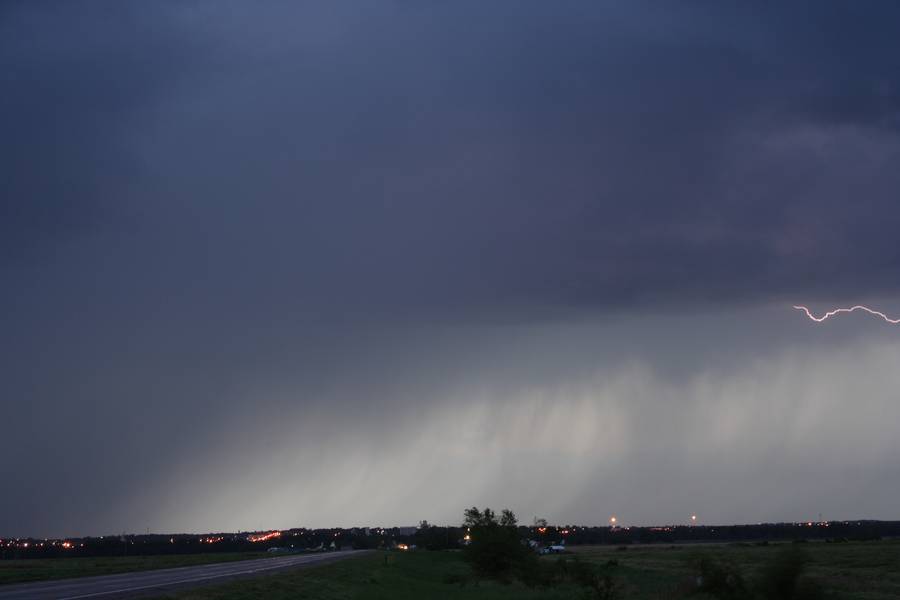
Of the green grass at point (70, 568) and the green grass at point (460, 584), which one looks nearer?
the green grass at point (460, 584)

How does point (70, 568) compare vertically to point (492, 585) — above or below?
above

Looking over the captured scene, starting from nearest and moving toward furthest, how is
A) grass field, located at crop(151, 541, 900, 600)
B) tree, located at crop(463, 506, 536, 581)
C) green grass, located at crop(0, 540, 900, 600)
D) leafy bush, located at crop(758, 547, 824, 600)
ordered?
1. leafy bush, located at crop(758, 547, 824, 600)
2. grass field, located at crop(151, 541, 900, 600)
3. green grass, located at crop(0, 540, 900, 600)
4. tree, located at crop(463, 506, 536, 581)

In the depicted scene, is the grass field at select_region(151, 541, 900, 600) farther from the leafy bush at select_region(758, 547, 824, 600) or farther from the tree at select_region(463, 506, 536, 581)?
the leafy bush at select_region(758, 547, 824, 600)

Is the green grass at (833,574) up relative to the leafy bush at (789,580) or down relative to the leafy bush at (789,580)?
down

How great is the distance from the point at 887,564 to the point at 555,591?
4172 cm

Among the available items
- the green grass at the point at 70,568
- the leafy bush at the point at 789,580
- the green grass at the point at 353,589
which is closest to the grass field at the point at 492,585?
the green grass at the point at 353,589

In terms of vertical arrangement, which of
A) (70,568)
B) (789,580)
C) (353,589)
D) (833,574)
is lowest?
(833,574)

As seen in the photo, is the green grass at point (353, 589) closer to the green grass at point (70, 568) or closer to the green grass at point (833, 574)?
the green grass at point (833, 574)

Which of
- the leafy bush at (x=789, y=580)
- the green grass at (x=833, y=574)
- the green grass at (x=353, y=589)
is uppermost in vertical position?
the leafy bush at (x=789, y=580)

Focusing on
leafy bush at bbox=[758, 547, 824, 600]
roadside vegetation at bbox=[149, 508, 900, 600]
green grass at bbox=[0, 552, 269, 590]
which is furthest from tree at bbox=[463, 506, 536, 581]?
leafy bush at bbox=[758, 547, 824, 600]

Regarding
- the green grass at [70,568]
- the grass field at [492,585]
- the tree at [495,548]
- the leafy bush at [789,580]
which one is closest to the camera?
the leafy bush at [789,580]

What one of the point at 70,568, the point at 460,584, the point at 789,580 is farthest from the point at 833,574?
the point at 70,568

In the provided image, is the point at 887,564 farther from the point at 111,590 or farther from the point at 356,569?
the point at 111,590

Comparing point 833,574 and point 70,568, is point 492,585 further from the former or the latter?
point 70,568
